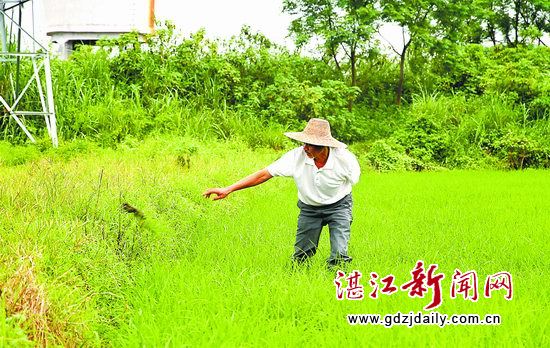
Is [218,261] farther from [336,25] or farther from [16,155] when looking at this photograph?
[336,25]

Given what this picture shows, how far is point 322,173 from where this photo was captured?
443cm

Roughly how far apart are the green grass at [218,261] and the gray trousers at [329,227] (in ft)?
0.47

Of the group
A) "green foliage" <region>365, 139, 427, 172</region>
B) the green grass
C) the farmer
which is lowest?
"green foliage" <region>365, 139, 427, 172</region>

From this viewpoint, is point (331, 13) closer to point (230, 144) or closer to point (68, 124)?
point (230, 144)

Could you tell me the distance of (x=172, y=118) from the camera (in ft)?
41.8

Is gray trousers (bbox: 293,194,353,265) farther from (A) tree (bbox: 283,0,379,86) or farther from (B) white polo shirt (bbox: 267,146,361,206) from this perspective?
(A) tree (bbox: 283,0,379,86)

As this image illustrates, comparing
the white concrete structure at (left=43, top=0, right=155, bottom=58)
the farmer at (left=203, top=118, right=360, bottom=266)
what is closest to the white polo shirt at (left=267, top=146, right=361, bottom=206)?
the farmer at (left=203, top=118, right=360, bottom=266)

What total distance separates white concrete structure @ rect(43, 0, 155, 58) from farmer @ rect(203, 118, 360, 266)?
13.6 metres

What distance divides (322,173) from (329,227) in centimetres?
43

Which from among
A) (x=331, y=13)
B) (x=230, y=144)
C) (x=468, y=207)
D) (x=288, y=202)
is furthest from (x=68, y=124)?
(x=468, y=207)

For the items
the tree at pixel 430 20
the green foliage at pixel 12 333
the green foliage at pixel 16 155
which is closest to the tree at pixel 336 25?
the tree at pixel 430 20

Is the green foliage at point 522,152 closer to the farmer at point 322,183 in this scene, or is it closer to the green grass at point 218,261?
A: the green grass at point 218,261

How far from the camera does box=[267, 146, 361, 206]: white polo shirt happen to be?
14.5ft

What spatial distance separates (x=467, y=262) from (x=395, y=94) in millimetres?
12449
